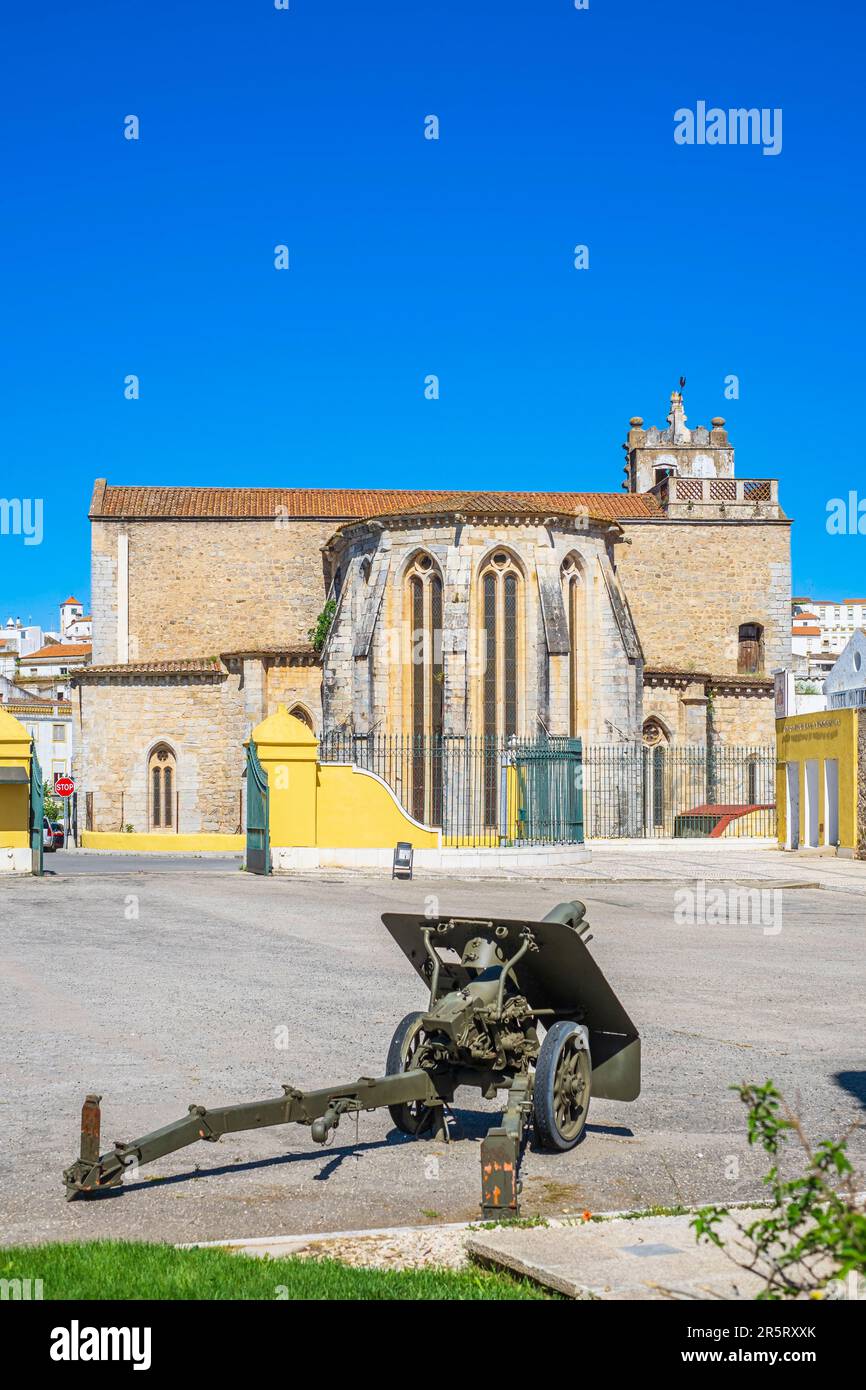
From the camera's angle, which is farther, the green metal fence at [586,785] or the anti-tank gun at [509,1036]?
the green metal fence at [586,785]

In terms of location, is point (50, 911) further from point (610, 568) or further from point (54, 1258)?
point (610, 568)

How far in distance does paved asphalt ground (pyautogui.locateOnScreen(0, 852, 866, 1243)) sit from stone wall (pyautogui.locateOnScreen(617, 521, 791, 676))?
104 ft

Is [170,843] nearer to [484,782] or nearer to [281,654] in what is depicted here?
[484,782]

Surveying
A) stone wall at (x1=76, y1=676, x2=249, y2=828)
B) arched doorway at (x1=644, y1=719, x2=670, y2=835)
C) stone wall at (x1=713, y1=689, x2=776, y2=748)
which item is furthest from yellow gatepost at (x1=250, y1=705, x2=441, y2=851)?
stone wall at (x1=713, y1=689, x2=776, y2=748)

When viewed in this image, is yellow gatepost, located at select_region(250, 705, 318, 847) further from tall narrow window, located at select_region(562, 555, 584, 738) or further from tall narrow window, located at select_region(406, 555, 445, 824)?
tall narrow window, located at select_region(562, 555, 584, 738)

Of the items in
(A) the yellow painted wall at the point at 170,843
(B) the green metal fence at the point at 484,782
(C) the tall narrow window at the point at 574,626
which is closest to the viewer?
(B) the green metal fence at the point at 484,782

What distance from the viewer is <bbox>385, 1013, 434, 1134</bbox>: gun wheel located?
20.6 ft

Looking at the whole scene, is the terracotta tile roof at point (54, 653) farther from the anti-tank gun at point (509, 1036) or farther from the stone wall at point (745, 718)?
the anti-tank gun at point (509, 1036)

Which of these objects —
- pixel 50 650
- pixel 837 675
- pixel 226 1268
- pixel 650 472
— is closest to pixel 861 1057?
pixel 226 1268

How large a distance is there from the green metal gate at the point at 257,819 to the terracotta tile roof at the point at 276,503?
23.4 m

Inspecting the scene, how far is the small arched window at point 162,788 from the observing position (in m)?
39.8

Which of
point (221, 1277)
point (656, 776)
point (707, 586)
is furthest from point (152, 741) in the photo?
point (221, 1277)

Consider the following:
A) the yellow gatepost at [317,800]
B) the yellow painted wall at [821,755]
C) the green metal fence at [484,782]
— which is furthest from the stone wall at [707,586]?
the yellow gatepost at [317,800]
